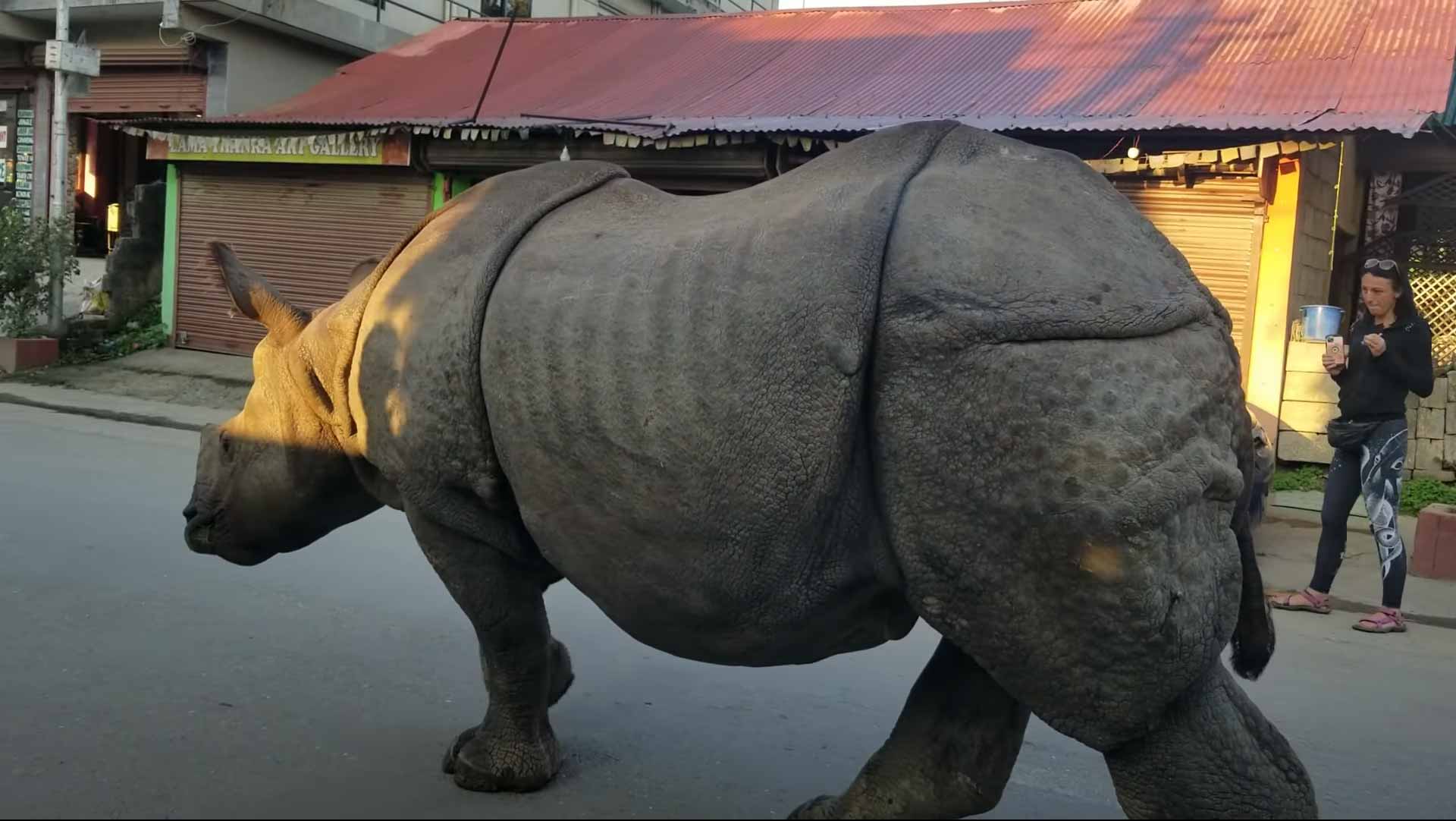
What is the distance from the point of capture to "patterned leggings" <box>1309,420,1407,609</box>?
6.59m

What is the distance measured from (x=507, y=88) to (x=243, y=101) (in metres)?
4.44

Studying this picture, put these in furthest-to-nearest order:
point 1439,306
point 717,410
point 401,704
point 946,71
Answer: point 946,71
point 1439,306
point 401,704
point 717,410

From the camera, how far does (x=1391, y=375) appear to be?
6.55 metres

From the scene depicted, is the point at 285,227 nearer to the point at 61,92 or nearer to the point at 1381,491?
the point at 61,92

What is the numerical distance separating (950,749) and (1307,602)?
4754 millimetres

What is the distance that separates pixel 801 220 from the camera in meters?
2.66

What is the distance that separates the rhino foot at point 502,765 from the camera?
374 cm

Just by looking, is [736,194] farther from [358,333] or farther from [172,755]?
[172,755]

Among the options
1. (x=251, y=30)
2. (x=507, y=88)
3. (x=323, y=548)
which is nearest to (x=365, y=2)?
(x=251, y=30)

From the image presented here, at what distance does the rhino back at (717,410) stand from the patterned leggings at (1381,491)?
4.70 metres

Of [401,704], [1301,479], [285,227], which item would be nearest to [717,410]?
[401,704]

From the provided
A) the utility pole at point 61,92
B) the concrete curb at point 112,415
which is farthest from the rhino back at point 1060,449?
the utility pole at point 61,92

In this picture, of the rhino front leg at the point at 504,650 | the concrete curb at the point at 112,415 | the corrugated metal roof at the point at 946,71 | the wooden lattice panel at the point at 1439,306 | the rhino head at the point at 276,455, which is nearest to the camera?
the rhino front leg at the point at 504,650

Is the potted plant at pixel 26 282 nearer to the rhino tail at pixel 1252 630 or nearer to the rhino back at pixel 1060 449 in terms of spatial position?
the rhino back at pixel 1060 449
